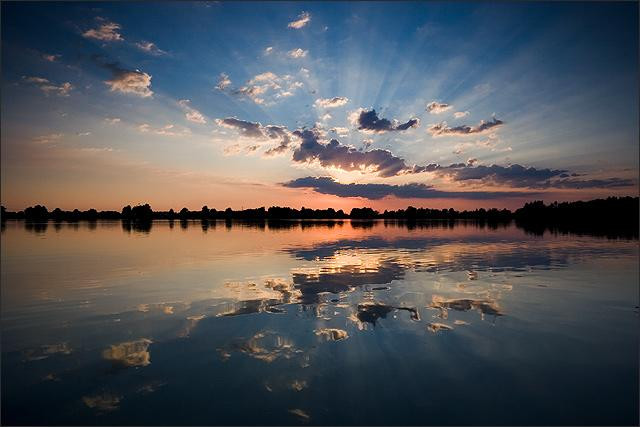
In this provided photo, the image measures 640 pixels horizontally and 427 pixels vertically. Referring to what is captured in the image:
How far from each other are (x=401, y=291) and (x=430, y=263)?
470 inches

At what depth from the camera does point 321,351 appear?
1113 cm

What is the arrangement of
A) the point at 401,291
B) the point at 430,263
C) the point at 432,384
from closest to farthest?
the point at 432,384, the point at 401,291, the point at 430,263

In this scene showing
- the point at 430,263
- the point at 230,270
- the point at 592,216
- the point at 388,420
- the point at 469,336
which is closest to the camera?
the point at 388,420

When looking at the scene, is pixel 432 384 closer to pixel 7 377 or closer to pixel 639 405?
pixel 639 405

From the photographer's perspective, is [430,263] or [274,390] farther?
[430,263]

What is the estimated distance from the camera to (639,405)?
833 centimetres

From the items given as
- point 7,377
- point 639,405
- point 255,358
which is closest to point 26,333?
point 7,377

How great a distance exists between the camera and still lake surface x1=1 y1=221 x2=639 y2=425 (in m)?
8.14

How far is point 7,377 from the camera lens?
32.1 feet

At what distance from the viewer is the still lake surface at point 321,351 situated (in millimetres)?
8141

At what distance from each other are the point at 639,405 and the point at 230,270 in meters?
23.5

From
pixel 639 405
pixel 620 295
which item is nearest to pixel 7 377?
pixel 639 405

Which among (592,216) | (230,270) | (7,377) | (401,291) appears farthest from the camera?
(592,216)

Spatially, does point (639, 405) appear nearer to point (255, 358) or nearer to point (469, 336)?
point (469, 336)
